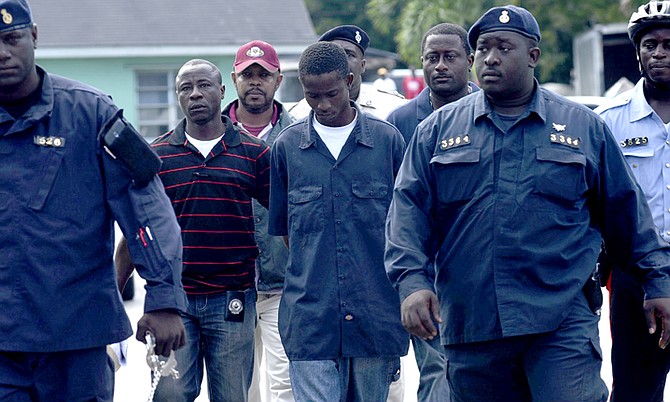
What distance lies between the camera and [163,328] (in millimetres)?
5078

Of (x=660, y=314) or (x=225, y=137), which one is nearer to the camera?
(x=660, y=314)

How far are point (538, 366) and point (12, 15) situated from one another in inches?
99.7

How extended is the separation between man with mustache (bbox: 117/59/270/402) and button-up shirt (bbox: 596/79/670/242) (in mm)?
1917

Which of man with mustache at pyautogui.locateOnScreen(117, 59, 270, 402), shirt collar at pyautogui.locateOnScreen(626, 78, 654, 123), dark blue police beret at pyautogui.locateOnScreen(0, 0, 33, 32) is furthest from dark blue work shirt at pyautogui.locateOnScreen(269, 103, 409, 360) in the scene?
dark blue police beret at pyautogui.locateOnScreen(0, 0, 33, 32)

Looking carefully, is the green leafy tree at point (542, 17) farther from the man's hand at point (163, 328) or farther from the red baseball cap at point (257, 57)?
the man's hand at point (163, 328)

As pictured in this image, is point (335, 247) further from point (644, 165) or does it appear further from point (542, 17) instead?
point (542, 17)

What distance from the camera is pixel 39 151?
511 centimetres

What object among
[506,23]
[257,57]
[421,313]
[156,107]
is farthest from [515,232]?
[156,107]

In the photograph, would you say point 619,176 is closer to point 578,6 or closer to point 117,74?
point 117,74

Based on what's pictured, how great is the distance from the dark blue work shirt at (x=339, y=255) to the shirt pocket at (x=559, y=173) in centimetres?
122

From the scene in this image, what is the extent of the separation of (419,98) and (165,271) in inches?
122

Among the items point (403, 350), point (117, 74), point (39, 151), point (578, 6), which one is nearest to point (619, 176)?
point (403, 350)

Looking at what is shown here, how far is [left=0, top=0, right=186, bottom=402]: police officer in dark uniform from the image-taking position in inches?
198

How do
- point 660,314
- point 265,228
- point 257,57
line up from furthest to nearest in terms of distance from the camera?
point 257,57 < point 265,228 < point 660,314
